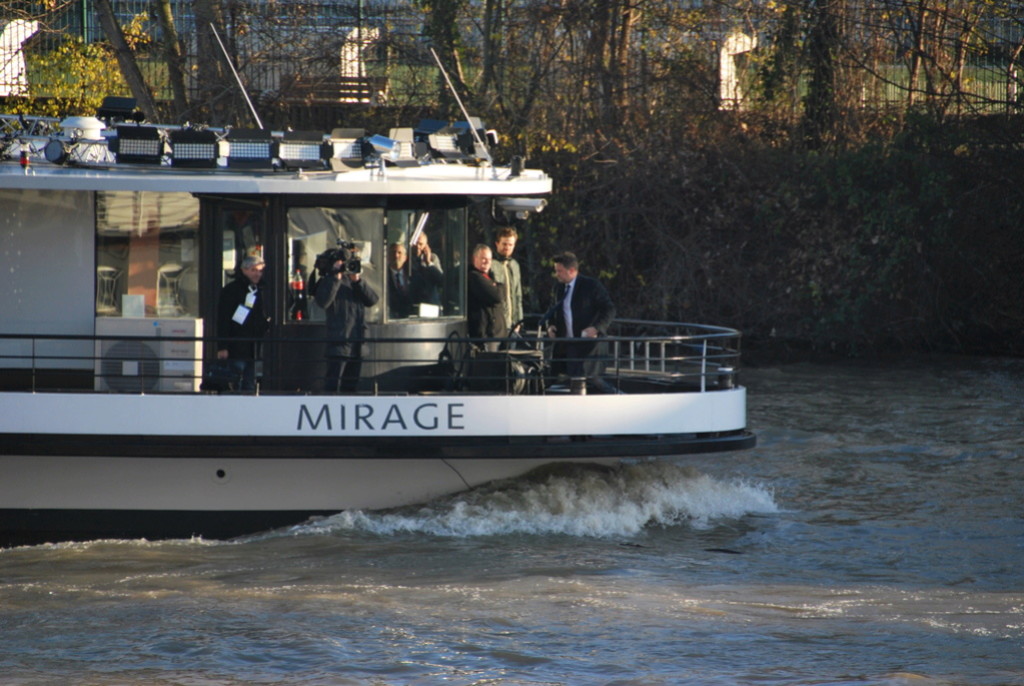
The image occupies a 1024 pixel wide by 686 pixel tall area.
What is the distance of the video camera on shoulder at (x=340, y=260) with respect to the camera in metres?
9.34

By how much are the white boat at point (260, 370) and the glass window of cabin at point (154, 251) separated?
0.05 feet

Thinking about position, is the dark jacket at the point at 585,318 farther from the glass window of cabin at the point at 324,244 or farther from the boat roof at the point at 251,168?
the glass window of cabin at the point at 324,244

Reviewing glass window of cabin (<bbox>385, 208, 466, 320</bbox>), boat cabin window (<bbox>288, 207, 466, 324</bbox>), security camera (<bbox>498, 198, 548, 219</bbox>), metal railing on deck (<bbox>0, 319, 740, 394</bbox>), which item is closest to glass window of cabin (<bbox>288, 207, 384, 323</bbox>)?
boat cabin window (<bbox>288, 207, 466, 324</bbox>)

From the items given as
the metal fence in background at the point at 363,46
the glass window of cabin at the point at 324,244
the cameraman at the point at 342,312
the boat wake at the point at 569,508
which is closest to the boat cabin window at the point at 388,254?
the glass window of cabin at the point at 324,244

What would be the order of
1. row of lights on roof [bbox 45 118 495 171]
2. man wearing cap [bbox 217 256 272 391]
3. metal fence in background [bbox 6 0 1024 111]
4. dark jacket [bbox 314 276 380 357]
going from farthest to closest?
metal fence in background [bbox 6 0 1024 111] → row of lights on roof [bbox 45 118 495 171] → man wearing cap [bbox 217 256 272 391] → dark jacket [bbox 314 276 380 357]

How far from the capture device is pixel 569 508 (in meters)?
9.94

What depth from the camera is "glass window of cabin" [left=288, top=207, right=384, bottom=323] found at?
31.4 ft

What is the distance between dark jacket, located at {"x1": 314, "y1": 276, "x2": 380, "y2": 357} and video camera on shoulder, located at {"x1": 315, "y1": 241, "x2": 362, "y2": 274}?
0.07 meters

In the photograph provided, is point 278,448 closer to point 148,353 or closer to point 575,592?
point 148,353

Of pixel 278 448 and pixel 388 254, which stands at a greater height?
pixel 388 254

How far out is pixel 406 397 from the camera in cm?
928

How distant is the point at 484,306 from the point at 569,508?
1790mm

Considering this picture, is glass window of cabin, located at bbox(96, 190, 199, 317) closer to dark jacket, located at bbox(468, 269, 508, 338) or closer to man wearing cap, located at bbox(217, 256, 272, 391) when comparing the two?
man wearing cap, located at bbox(217, 256, 272, 391)

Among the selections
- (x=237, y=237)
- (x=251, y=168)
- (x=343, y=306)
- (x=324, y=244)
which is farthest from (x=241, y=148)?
(x=343, y=306)
